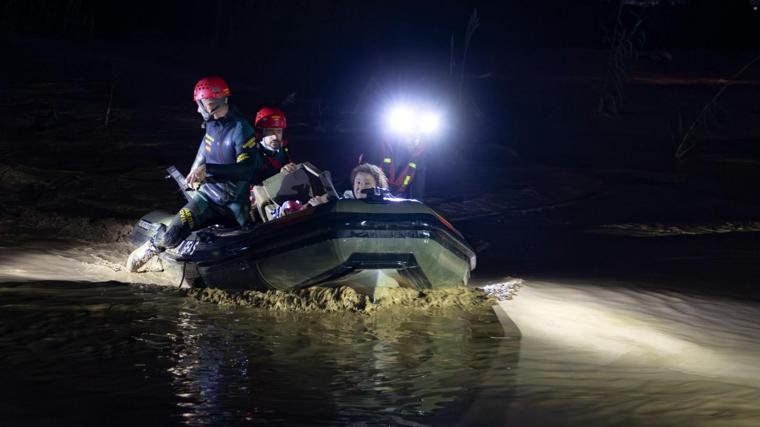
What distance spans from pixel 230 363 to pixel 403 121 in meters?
4.65

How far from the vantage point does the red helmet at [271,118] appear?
31.3 feet

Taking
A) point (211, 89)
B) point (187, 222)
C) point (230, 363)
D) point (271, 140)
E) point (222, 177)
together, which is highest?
point (211, 89)

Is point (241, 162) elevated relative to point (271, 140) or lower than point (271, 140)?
lower

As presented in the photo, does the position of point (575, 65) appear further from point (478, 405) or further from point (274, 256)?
point (478, 405)

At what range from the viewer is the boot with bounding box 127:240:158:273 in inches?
390

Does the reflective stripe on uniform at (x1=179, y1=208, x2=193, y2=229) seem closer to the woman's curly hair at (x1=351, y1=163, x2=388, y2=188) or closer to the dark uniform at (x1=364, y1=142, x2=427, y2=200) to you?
the woman's curly hair at (x1=351, y1=163, x2=388, y2=188)

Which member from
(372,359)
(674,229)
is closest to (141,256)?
(372,359)

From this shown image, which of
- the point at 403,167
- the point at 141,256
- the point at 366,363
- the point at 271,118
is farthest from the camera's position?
the point at 403,167

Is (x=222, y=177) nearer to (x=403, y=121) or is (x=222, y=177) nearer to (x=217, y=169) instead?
(x=217, y=169)

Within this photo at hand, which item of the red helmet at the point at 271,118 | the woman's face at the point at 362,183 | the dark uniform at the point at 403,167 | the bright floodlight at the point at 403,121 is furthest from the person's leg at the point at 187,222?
the bright floodlight at the point at 403,121

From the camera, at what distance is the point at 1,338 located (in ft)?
23.9

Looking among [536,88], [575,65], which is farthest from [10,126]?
[575,65]

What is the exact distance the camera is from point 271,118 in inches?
377

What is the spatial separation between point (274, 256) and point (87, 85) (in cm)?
1273
